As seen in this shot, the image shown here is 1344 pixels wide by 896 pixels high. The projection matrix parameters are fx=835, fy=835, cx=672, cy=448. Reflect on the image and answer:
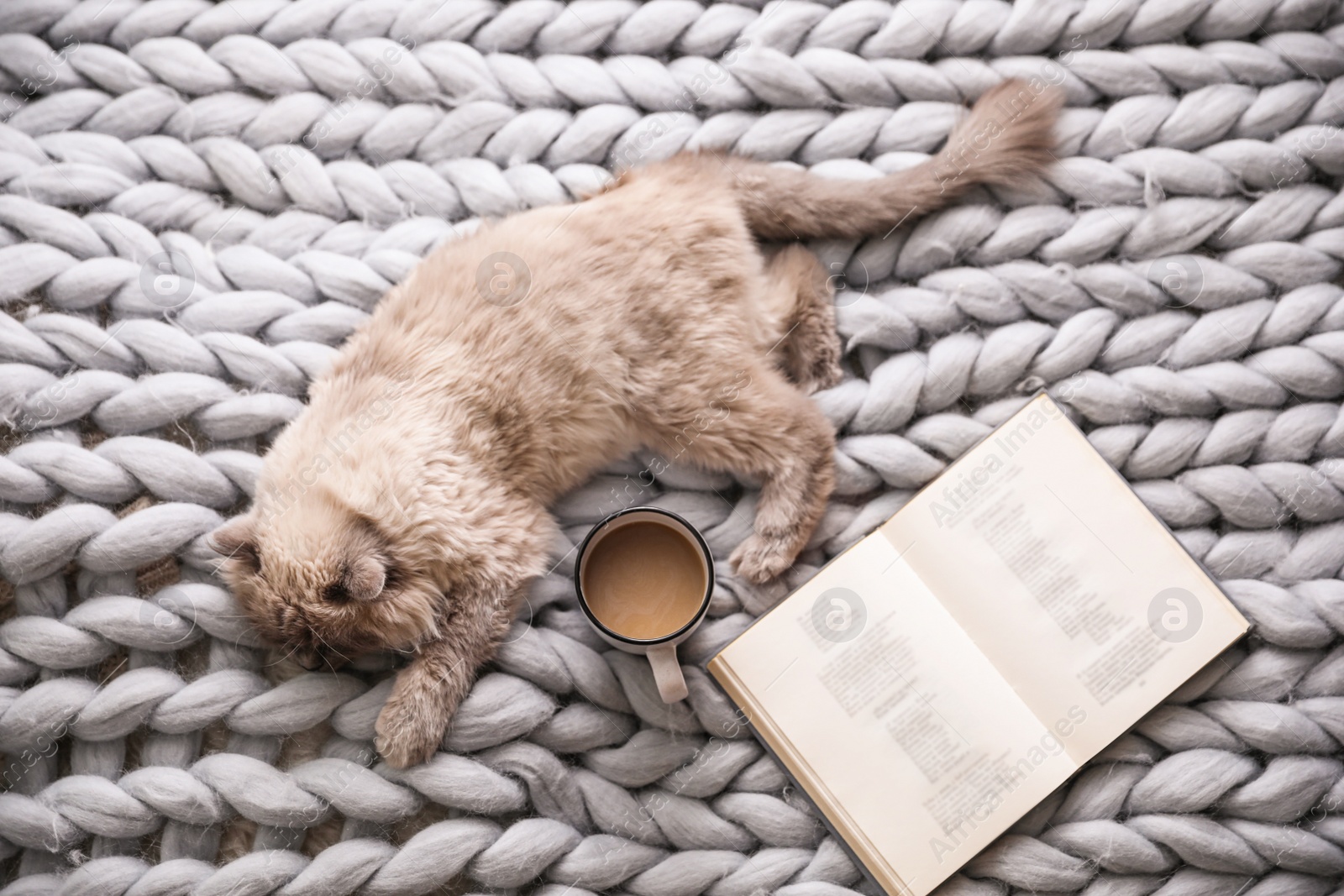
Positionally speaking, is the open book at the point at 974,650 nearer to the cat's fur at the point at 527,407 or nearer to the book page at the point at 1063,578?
the book page at the point at 1063,578

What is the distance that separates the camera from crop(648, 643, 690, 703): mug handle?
1.11 m

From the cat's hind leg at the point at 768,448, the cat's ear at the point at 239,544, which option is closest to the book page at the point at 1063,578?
the cat's hind leg at the point at 768,448

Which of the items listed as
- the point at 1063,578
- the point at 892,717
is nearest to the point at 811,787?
the point at 892,717

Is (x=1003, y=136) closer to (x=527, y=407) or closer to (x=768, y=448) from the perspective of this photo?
(x=768, y=448)

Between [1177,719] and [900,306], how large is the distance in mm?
723

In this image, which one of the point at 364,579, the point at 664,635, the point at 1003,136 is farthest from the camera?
the point at 1003,136

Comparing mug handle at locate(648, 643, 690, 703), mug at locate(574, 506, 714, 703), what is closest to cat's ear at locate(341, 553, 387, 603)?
mug at locate(574, 506, 714, 703)

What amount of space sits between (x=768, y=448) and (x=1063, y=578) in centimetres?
47

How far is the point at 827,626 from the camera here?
47.8 inches

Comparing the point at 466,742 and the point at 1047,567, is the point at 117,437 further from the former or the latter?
the point at 1047,567

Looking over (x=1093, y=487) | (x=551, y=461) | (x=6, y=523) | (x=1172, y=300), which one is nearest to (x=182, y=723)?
(x=6, y=523)

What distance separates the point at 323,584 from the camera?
107cm

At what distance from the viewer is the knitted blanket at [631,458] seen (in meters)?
1.16

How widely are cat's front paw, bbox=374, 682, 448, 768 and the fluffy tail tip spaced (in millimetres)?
1083
